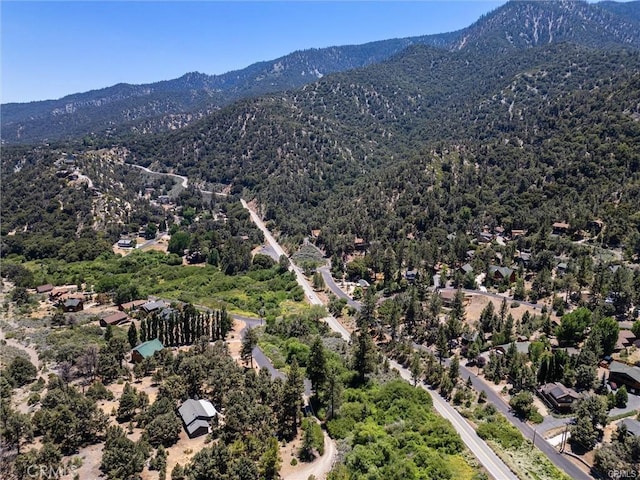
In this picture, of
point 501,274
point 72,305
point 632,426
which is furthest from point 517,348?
point 72,305

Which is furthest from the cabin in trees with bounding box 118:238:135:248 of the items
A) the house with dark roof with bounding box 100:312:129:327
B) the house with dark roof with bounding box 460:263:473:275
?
the house with dark roof with bounding box 460:263:473:275

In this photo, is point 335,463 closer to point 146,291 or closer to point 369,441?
point 369,441

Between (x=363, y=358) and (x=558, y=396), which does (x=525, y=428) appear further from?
(x=363, y=358)

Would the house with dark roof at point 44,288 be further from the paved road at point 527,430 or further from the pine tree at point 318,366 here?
the paved road at point 527,430

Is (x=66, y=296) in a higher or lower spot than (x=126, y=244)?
higher

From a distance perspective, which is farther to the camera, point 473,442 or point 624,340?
point 624,340

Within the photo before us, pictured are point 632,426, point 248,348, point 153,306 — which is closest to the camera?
point 632,426

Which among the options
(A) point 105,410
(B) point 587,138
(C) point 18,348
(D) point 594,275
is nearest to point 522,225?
(D) point 594,275

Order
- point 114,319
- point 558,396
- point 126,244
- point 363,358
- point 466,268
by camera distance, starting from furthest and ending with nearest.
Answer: point 126,244, point 466,268, point 114,319, point 363,358, point 558,396
